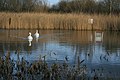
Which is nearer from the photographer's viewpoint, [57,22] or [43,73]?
[43,73]

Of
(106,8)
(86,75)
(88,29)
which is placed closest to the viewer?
(86,75)

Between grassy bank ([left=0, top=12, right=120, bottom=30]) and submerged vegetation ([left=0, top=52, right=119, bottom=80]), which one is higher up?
grassy bank ([left=0, top=12, right=120, bottom=30])

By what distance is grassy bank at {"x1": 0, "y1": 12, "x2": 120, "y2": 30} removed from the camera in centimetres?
2725

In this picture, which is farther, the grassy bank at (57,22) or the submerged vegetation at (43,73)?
the grassy bank at (57,22)

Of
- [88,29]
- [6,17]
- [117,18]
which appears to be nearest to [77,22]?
[88,29]

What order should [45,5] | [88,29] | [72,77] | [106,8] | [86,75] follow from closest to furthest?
[72,77]
[86,75]
[88,29]
[106,8]
[45,5]

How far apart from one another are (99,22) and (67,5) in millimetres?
16315

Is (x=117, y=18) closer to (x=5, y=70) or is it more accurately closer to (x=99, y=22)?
(x=99, y=22)

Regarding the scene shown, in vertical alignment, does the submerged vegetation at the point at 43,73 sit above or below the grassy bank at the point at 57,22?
below

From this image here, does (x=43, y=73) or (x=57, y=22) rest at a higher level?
(x=57, y=22)

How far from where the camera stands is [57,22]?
91.8 feet

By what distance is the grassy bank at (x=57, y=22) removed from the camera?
2725 centimetres

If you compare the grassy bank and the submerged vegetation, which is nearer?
the submerged vegetation

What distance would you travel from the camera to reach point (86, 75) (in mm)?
8508
